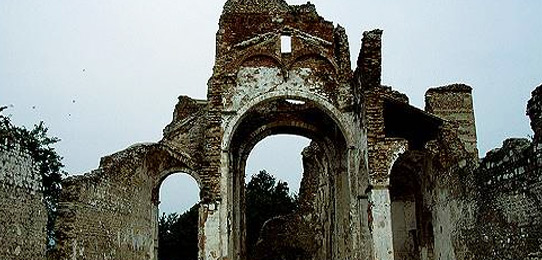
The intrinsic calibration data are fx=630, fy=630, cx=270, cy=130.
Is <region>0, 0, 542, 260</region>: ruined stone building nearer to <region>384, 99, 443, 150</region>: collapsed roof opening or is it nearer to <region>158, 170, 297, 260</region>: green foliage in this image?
<region>384, 99, 443, 150</region>: collapsed roof opening

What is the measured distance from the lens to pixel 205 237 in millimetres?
15898

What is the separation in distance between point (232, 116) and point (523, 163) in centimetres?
818

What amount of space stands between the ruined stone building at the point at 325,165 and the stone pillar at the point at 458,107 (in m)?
2.06

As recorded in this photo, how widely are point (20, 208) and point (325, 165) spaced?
524 inches

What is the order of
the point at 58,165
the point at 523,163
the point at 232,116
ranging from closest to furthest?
the point at 523,163 < the point at 232,116 < the point at 58,165

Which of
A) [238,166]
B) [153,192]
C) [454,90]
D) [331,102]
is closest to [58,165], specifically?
[153,192]

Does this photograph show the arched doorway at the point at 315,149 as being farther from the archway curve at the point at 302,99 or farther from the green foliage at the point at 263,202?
the green foliage at the point at 263,202

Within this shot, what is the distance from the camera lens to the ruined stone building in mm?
13719

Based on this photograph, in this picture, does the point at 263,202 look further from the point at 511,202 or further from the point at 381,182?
the point at 511,202

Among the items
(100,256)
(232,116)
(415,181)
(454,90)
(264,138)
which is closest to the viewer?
(100,256)

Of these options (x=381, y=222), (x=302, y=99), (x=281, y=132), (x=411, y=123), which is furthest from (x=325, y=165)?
(x=381, y=222)

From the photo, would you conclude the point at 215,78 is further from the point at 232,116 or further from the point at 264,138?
the point at 264,138

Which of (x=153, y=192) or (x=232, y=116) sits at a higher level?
(x=232, y=116)

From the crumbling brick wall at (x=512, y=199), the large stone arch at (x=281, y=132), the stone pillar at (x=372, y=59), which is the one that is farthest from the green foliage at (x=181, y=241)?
the crumbling brick wall at (x=512, y=199)
